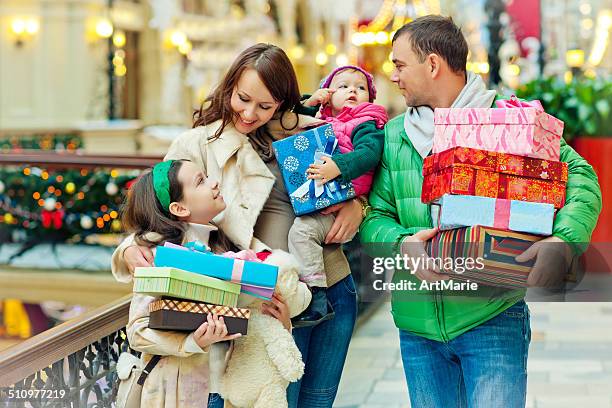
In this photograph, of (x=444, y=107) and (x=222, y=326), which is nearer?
(x=222, y=326)

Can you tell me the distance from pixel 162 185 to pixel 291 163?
395mm

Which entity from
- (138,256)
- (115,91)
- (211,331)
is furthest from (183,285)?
(115,91)

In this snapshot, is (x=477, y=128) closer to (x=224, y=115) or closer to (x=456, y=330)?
(x=456, y=330)

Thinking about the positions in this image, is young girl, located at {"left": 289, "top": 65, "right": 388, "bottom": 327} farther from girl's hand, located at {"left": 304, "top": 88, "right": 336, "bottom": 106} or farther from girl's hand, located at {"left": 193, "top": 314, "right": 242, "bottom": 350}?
girl's hand, located at {"left": 193, "top": 314, "right": 242, "bottom": 350}

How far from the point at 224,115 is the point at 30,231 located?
25.7ft

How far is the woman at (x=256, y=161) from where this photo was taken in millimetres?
2691

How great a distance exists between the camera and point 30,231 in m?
10.1

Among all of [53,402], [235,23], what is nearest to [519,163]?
[53,402]

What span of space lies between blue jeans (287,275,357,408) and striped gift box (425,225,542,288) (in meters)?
0.65

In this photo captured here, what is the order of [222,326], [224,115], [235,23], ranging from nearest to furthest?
[222,326] → [224,115] → [235,23]

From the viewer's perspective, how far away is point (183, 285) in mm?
2375

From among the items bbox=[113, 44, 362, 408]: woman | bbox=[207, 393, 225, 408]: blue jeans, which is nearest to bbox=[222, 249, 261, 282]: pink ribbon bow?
bbox=[113, 44, 362, 408]: woman

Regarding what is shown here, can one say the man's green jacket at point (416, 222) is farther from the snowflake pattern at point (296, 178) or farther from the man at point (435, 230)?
the snowflake pattern at point (296, 178)

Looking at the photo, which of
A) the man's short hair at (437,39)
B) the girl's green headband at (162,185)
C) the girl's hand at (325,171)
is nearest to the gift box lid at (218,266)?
the girl's green headband at (162,185)
